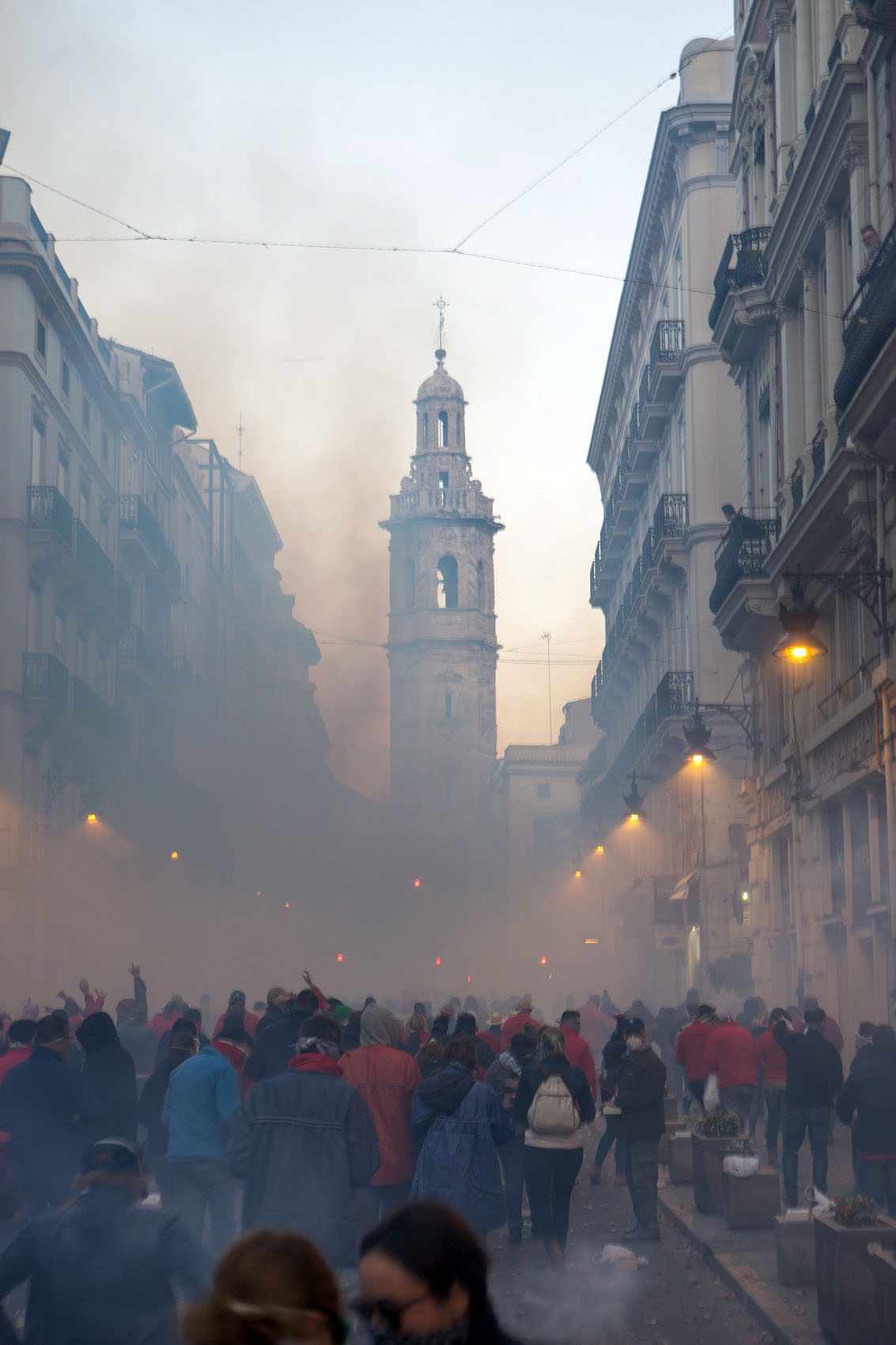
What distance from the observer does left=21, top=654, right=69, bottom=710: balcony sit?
32.2 m

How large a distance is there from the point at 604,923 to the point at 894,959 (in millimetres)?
41931

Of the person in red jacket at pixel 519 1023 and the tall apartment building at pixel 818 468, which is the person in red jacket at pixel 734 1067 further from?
the tall apartment building at pixel 818 468

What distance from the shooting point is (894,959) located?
1733 centimetres

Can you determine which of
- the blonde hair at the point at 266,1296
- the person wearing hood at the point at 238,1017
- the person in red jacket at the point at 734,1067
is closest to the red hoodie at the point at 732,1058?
the person in red jacket at the point at 734,1067

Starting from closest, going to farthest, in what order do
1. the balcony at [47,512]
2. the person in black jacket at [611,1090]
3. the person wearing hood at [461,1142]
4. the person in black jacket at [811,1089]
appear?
1. the person wearing hood at [461,1142]
2. the person in black jacket at [811,1089]
3. the person in black jacket at [611,1090]
4. the balcony at [47,512]

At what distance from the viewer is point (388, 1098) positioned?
8578mm

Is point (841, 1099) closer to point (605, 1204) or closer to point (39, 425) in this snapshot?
point (605, 1204)

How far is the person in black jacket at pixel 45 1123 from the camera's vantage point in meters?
8.30

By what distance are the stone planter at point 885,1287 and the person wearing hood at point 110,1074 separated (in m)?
4.18

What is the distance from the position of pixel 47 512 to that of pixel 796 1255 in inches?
1036

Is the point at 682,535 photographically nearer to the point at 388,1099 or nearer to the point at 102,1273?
the point at 388,1099

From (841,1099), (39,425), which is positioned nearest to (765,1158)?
(841,1099)

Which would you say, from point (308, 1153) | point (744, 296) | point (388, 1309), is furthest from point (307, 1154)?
point (744, 296)

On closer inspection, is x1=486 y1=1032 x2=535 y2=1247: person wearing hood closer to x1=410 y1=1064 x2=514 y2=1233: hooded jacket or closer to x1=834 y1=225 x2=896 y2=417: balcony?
x1=410 y1=1064 x2=514 y2=1233: hooded jacket
